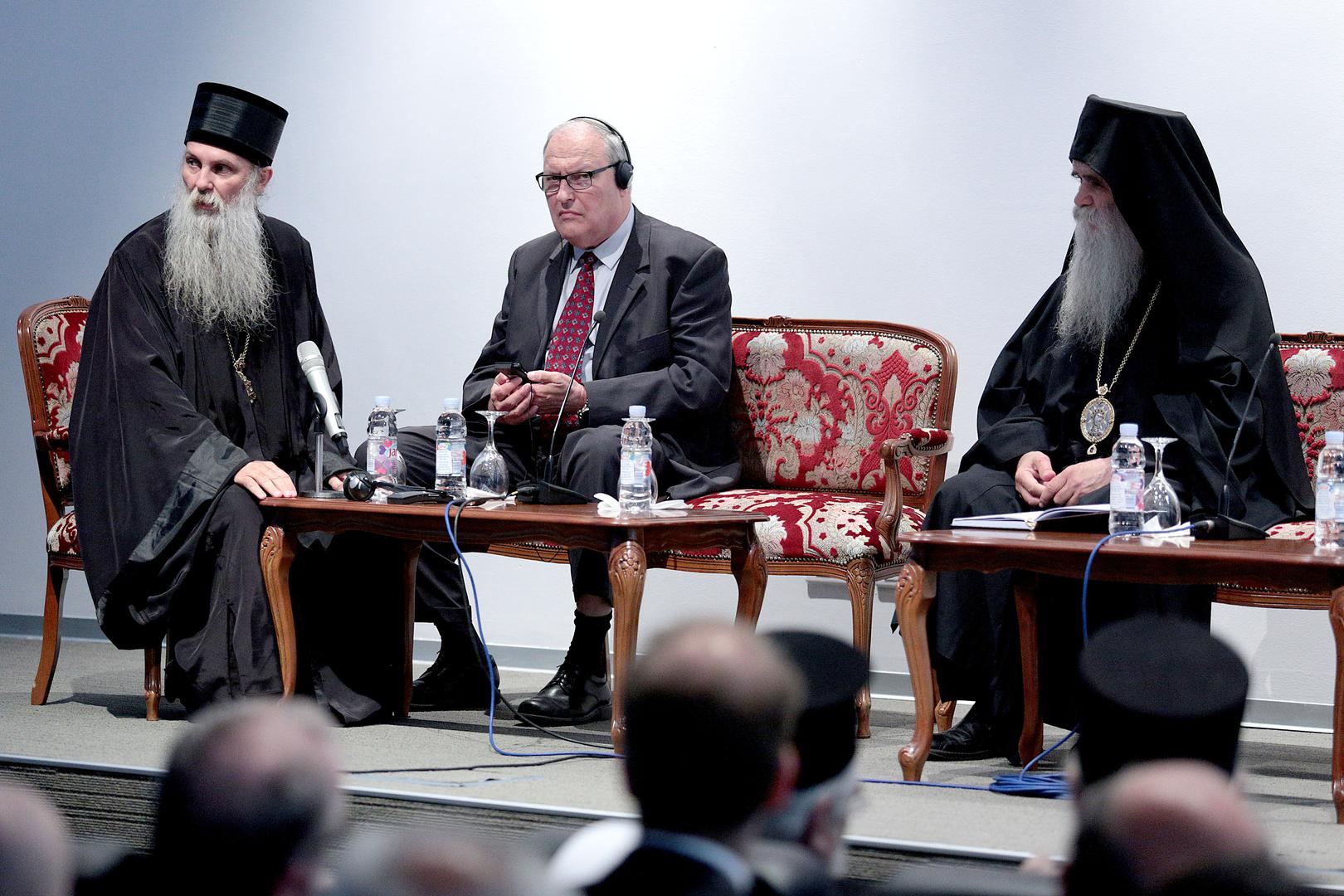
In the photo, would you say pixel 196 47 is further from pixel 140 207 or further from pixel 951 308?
pixel 951 308

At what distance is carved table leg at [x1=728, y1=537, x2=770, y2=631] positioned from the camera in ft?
12.2

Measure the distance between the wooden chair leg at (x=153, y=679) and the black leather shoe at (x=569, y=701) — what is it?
0.99m

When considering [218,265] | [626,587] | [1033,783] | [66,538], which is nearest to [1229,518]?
[1033,783]

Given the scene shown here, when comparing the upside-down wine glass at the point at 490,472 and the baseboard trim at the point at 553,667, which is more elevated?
the upside-down wine glass at the point at 490,472

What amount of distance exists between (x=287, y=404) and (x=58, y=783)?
1.70 metres

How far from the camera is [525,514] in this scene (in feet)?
11.3

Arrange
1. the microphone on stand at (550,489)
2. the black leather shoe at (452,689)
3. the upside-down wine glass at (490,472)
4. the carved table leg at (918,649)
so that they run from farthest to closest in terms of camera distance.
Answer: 1. the black leather shoe at (452,689)
2. the upside-down wine glass at (490,472)
3. the microphone on stand at (550,489)
4. the carved table leg at (918,649)

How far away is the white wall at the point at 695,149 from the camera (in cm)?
455

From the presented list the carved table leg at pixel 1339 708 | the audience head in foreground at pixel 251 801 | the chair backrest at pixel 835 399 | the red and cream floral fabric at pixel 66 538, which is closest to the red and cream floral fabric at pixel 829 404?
the chair backrest at pixel 835 399

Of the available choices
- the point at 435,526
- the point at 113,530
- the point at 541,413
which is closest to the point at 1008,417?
the point at 541,413

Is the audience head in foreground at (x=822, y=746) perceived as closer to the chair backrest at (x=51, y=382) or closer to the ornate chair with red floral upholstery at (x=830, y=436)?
the ornate chair with red floral upholstery at (x=830, y=436)

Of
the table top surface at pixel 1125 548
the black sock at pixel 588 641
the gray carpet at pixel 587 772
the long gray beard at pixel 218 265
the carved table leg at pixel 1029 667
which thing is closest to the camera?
the gray carpet at pixel 587 772

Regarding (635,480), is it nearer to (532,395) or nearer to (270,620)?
(532,395)

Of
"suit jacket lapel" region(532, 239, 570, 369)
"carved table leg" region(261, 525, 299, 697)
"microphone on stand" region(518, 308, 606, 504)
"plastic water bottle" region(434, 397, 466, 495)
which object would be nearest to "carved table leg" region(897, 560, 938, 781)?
"microphone on stand" region(518, 308, 606, 504)
